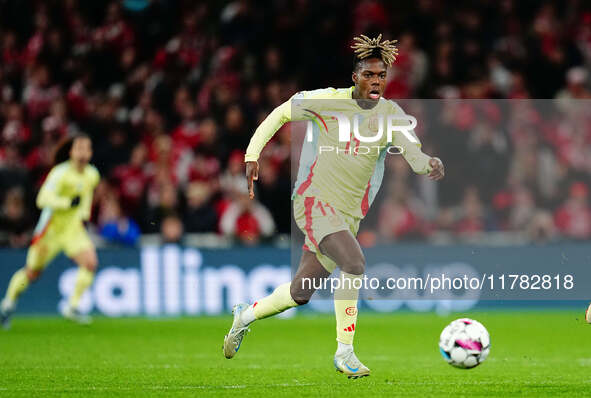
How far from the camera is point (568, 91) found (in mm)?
15430

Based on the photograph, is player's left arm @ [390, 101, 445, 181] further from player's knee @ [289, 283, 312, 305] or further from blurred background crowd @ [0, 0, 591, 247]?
blurred background crowd @ [0, 0, 591, 247]

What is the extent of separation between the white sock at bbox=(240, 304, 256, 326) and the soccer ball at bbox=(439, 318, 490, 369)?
56.0 inches

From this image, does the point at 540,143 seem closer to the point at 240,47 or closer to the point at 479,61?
the point at 479,61

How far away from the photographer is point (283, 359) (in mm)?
9492

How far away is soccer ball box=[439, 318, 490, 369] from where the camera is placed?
7279 mm

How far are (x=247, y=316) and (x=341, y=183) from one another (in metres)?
1.20

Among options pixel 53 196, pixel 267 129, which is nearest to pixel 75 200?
pixel 53 196

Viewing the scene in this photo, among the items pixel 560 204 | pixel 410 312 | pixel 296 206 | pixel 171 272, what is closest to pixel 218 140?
pixel 171 272

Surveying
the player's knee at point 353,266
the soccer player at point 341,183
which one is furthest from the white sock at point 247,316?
the player's knee at point 353,266

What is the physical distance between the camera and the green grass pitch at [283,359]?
23.8 ft

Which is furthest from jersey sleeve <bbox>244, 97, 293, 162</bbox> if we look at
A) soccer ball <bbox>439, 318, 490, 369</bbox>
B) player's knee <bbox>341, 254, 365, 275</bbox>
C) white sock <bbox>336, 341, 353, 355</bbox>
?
soccer ball <bbox>439, 318, 490, 369</bbox>

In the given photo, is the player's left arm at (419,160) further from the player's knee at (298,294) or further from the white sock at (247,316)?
the white sock at (247,316)

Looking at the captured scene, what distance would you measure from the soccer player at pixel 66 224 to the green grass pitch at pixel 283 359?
1.49ft

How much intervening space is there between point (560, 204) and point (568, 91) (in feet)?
6.37
